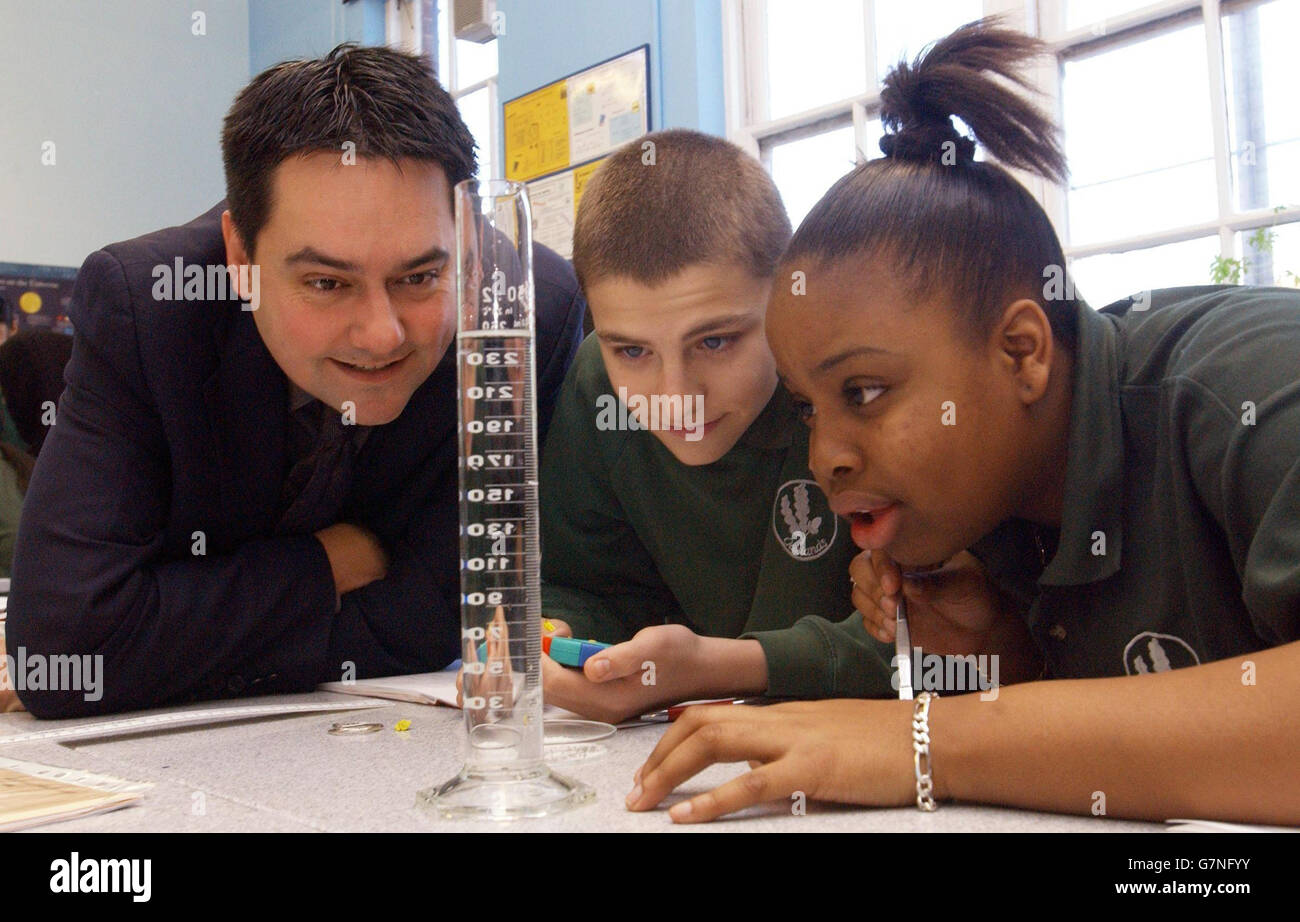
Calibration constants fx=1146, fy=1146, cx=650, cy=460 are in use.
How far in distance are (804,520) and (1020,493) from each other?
338 mm

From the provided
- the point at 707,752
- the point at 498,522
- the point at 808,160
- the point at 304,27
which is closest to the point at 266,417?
the point at 498,522

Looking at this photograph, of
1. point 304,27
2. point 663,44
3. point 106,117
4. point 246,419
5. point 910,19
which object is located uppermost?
point 304,27

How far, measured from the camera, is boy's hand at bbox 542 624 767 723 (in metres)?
0.99

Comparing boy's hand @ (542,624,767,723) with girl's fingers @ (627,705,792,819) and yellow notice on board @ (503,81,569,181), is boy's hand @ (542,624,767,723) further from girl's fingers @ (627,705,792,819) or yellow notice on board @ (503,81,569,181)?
yellow notice on board @ (503,81,569,181)

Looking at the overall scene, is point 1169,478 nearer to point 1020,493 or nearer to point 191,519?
point 1020,493

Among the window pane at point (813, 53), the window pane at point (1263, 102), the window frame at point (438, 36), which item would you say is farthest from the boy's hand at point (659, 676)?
the window frame at point (438, 36)

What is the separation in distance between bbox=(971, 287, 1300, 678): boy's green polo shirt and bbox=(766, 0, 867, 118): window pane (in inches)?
90.5

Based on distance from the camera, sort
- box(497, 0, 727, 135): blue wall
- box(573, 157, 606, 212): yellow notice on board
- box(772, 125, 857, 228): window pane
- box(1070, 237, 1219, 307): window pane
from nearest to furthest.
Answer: box(1070, 237, 1219, 307): window pane
box(772, 125, 857, 228): window pane
box(497, 0, 727, 135): blue wall
box(573, 157, 606, 212): yellow notice on board

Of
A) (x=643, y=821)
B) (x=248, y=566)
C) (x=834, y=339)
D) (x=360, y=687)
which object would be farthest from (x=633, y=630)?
(x=643, y=821)

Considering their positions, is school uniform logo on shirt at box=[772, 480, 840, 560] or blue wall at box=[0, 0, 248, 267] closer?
school uniform logo on shirt at box=[772, 480, 840, 560]

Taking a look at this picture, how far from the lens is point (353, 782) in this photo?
800 millimetres

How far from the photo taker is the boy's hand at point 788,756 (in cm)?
67

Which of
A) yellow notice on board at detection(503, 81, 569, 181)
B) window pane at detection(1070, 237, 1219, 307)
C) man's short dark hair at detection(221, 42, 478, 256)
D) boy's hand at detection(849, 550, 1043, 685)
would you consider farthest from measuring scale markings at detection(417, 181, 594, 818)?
yellow notice on board at detection(503, 81, 569, 181)
